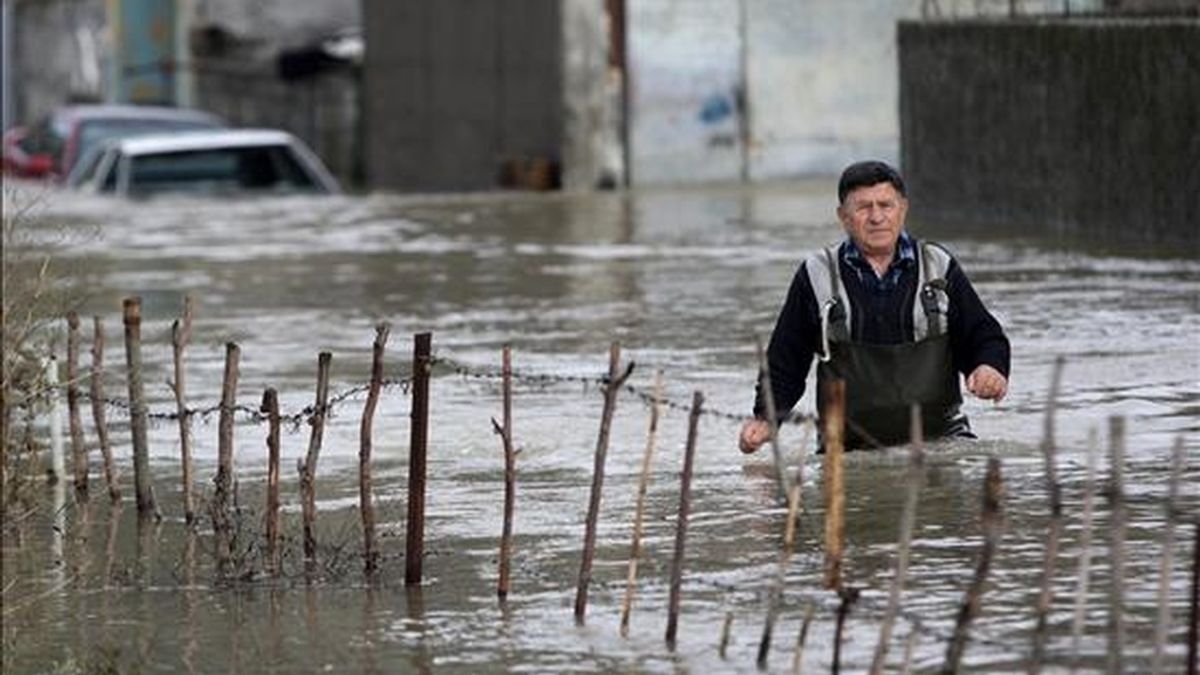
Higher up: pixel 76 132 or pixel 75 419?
pixel 76 132

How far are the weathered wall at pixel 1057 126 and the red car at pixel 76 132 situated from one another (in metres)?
12.2

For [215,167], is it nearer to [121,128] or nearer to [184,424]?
[121,128]

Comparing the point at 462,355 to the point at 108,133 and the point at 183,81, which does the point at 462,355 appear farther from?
the point at 183,81

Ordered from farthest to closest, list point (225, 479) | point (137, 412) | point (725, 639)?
point (137, 412)
point (225, 479)
point (725, 639)

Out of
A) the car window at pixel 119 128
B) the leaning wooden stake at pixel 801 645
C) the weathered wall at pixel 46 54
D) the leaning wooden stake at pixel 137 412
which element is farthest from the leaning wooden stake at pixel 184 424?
the weathered wall at pixel 46 54

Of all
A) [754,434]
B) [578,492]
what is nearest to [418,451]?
[754,434]

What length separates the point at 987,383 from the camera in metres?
10.4

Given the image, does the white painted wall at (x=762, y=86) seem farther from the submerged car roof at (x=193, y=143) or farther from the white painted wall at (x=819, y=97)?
the submerged car roof at (x=193, y=143)

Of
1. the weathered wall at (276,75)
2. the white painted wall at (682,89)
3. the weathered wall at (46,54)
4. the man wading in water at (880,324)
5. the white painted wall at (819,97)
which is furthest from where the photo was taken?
the weathered wall at (46,54)

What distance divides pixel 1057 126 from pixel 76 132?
16179mm

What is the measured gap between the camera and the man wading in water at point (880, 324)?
34.8ft

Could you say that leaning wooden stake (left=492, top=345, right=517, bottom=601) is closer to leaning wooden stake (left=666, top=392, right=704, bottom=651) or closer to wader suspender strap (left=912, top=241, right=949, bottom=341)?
leaning wooden stake (left=666, top=392, right=704, bottom=651)

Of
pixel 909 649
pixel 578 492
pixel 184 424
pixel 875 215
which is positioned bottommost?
pixel 578 492

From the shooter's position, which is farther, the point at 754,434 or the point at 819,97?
the point at 819,97
